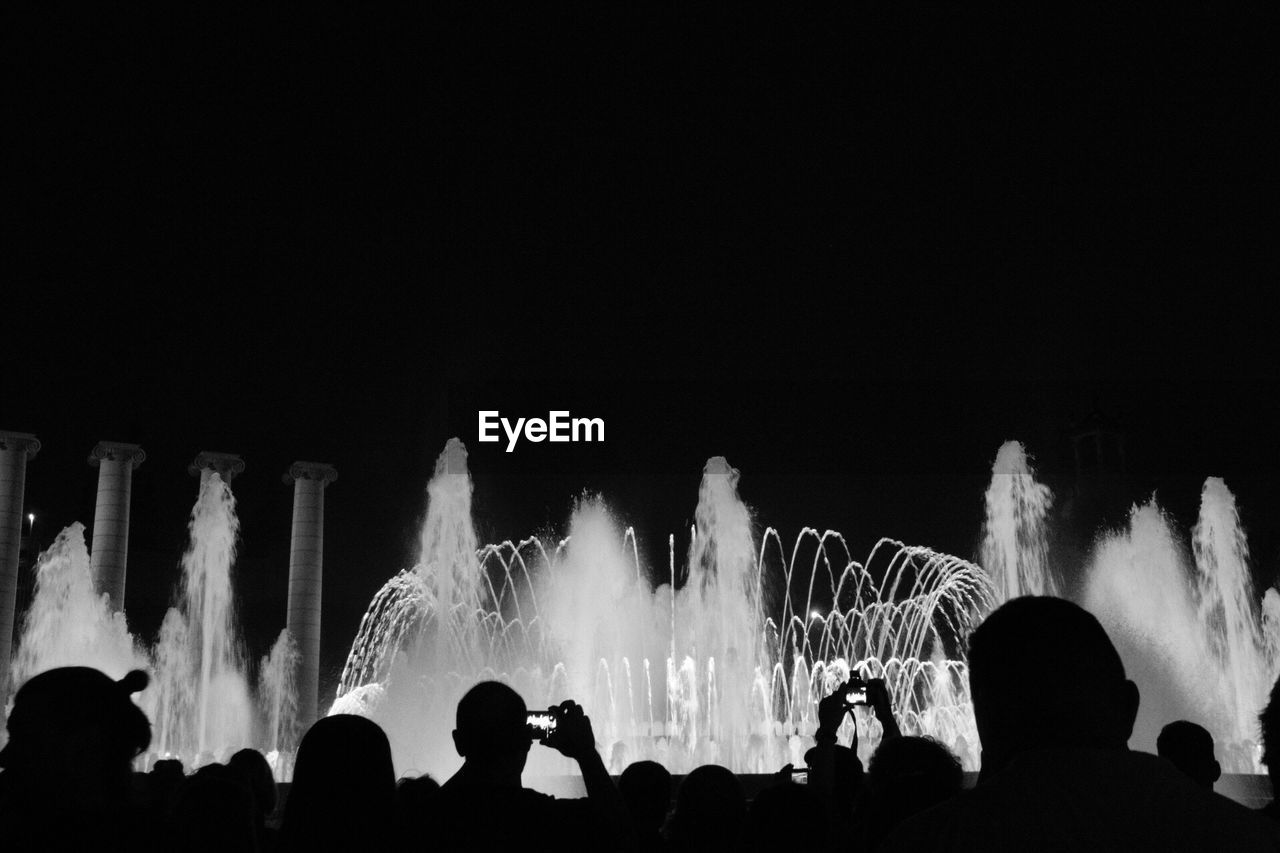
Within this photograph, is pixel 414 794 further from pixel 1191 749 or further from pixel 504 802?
pixel 1191 749

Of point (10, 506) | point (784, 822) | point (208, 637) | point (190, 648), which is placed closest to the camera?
point (784, 822)

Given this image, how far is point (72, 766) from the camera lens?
13.9ft

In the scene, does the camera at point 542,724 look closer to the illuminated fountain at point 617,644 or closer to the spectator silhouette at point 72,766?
the spectator silhouette at point 72,766

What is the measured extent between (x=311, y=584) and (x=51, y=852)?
58.0 metres

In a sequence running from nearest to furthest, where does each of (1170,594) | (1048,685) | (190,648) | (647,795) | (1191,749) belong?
(1048,685), (647,795), (1191,749), (1170,594), (190,648)

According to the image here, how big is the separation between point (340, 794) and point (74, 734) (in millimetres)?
1308

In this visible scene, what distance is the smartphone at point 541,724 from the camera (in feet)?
20.9

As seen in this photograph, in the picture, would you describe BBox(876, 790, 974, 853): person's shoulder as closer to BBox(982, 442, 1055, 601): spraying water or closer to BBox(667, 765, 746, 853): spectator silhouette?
BBox(667, 765, 746, 853): spectator silhouette

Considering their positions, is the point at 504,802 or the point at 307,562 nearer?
the point at 504,802

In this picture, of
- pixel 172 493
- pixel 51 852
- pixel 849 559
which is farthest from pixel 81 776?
pixel 172 493

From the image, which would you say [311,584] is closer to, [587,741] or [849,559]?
[849,559]

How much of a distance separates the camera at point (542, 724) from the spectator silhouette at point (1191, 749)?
11.9 ft

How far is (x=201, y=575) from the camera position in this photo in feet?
196

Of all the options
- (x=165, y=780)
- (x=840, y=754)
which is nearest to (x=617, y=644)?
(x=165, y=780)
